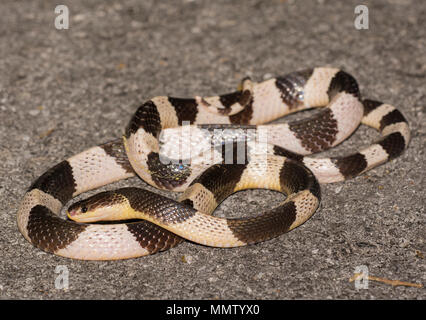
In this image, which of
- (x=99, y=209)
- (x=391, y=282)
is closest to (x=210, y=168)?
(x=99, y=209)

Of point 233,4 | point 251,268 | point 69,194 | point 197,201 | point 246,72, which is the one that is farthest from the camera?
point 233,4

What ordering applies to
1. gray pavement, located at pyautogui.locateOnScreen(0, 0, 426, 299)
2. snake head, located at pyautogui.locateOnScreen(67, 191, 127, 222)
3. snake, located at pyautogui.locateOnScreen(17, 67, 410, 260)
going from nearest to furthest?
gray pavement, located at pyautogui.locateOnScreen(0, 0, 426, 299) < snake, located at pyautogui.locateOnScreen(17, 67, 410, 260) < snake head, located at pyautogui.locateOnScreen(67, 191, 127, 222)

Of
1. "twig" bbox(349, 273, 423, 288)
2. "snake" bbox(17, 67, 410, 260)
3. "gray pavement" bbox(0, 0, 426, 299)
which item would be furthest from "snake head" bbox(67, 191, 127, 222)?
"twig" bbox(349, 273, 423, 288)

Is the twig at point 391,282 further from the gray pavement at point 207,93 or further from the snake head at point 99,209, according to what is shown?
the snake head at point 99,209

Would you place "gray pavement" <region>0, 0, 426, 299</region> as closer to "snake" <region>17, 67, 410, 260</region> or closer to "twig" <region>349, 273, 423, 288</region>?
"twig" <region>349, 273, 423, 288</region>

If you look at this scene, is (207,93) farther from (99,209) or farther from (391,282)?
(391,282)

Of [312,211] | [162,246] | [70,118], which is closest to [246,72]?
[70,118]

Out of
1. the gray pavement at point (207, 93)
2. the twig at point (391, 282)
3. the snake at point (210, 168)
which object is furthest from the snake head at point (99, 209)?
the twig at point (391, 282)
